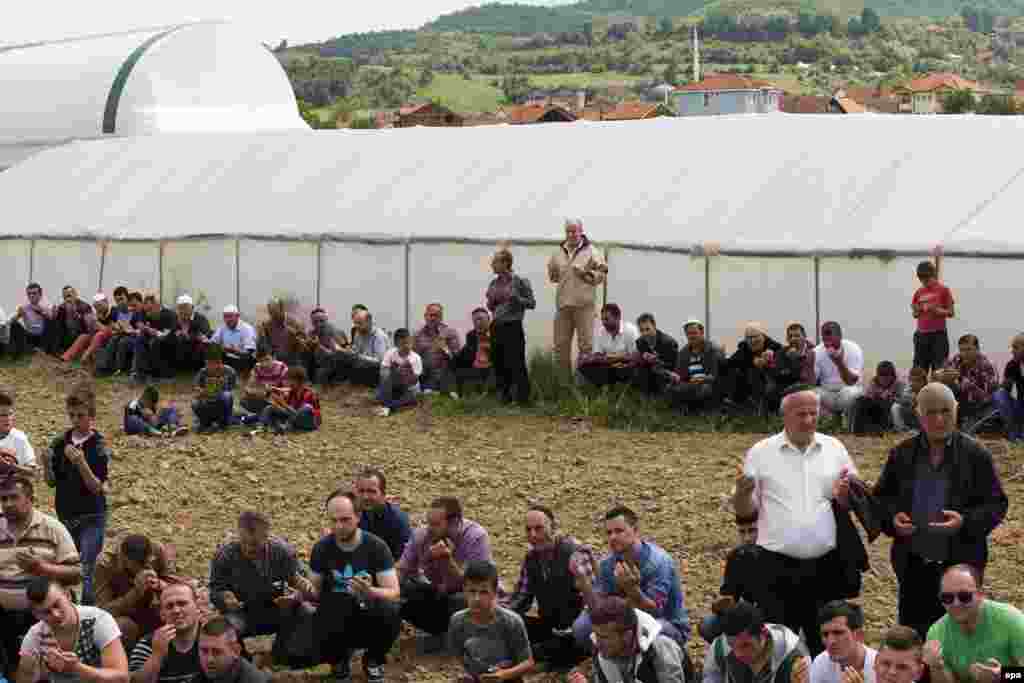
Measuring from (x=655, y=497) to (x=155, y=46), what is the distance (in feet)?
56.6

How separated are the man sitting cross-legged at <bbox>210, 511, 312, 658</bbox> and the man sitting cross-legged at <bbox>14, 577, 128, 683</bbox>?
1288 millimetres

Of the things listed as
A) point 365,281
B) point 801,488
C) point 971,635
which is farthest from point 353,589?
point 365,281

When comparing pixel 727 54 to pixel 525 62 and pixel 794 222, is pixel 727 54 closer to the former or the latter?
pixel 525 62

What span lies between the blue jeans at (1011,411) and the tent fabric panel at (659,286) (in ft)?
12.2

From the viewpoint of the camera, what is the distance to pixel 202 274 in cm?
2289

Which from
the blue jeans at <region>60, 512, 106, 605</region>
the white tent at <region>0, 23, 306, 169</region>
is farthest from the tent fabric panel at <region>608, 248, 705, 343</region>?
the white tent at <region>0, 23, 306, 169</region>

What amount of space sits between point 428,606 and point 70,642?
2.35 m

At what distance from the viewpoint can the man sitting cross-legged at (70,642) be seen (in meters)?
7.99

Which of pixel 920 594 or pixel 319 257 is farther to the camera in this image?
pixel 319 257

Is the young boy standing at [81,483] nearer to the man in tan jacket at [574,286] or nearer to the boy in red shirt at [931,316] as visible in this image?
the man in tan jacket at [574,286]

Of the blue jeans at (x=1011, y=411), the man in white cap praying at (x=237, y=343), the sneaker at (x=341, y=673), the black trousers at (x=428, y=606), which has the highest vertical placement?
the man in white cap praying at (x=237, y=343)

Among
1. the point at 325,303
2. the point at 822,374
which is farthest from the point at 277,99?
the point at 822,374

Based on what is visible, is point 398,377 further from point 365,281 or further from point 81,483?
point 81,483

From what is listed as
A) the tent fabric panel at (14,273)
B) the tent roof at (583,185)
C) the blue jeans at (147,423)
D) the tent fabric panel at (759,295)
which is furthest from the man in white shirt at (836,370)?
the tent fabric panel at (14,273)
